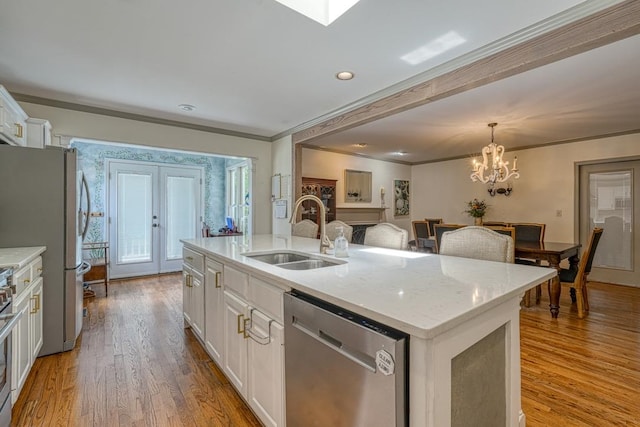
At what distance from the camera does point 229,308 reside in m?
1.92

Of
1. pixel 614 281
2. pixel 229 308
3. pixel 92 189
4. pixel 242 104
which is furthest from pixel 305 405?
pixel 614 281

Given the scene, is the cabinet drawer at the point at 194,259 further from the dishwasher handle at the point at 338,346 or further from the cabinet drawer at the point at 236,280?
the dishwasher handle at the point at 338,346

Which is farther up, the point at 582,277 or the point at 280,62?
the point at 280,62

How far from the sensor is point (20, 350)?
184cm

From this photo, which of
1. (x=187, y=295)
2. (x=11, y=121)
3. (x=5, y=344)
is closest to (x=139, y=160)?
(x=11, y=121)

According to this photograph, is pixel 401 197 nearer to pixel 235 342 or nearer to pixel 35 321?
pixel 235 342

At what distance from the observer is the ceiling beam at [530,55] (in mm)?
1714

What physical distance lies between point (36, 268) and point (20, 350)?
0.62m

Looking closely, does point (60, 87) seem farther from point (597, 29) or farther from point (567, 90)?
point (567, 90)

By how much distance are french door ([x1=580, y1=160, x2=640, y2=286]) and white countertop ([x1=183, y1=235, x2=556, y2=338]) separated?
4787mm

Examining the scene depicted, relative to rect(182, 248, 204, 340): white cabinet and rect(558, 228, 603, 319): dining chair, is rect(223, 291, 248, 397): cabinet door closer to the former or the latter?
rect(182, 248, 204, 340): white cabinet

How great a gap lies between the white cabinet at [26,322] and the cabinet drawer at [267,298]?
4.48 feet

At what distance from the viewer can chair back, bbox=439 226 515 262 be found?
186 cm

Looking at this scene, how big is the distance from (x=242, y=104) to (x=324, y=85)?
1.05 m
